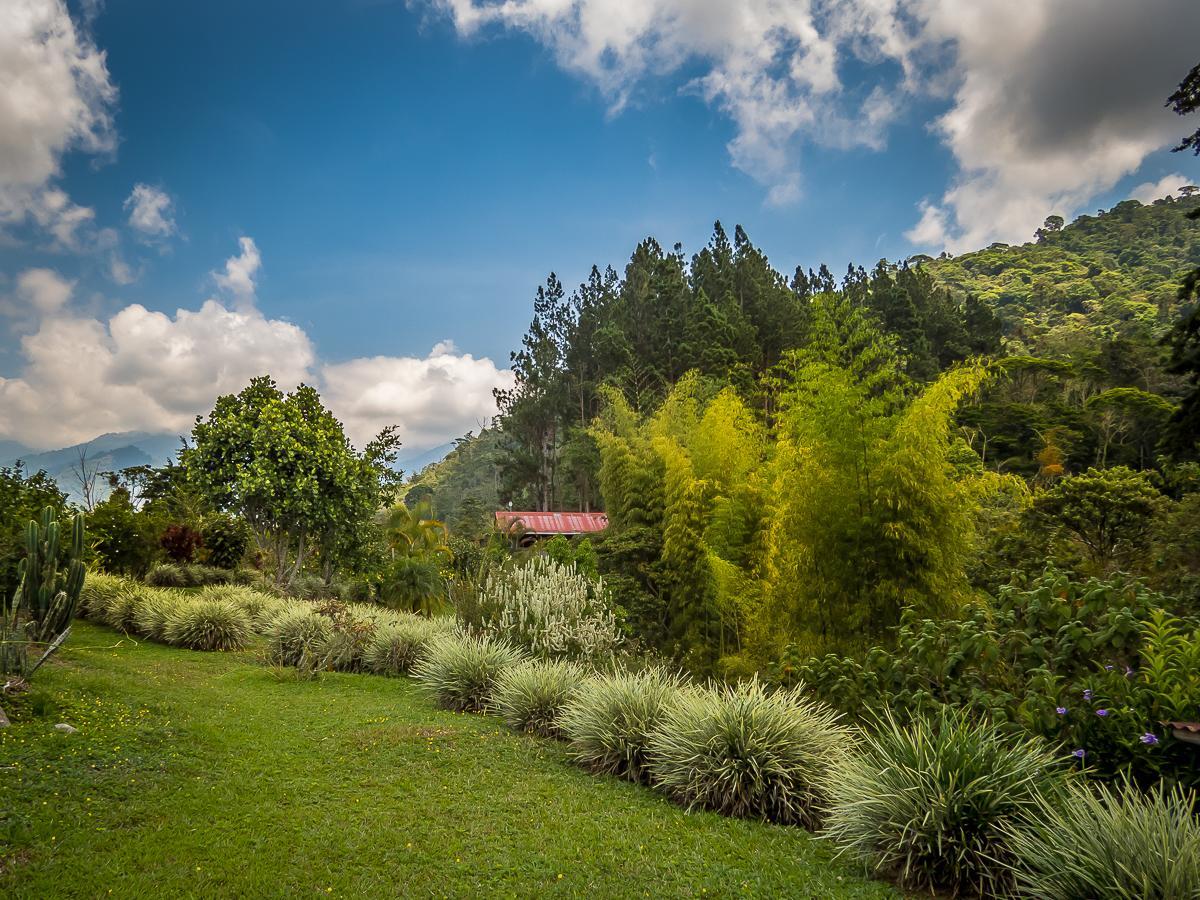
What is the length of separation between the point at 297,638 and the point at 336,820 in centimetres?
584

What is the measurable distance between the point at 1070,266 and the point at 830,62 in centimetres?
5991

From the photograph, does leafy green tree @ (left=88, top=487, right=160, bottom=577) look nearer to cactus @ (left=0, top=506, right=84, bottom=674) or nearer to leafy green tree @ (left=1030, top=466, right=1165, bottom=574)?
cactus @ (left=0, top=506, right=84, bottom=674)

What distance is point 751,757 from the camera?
13.1 feet

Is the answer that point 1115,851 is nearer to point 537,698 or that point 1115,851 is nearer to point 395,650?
point 537,698

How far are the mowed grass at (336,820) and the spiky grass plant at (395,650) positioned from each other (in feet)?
10.4

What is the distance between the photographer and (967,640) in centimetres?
399

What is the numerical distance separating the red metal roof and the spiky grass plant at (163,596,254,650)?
55.5 ft

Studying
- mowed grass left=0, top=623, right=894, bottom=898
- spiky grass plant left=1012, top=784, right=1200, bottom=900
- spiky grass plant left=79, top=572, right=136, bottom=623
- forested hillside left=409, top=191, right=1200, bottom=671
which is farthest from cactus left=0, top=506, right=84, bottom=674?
spiky grass plant left=1012, top=784, right=1200, bottom=900

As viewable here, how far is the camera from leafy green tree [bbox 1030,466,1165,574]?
955 cm

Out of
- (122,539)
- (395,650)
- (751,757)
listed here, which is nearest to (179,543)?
(122,539)

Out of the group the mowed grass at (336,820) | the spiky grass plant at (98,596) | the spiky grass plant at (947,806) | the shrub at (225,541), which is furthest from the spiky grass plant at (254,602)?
the spiky grass plant at (947,806)

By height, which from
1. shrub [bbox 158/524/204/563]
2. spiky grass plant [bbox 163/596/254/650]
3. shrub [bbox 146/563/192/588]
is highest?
shrub [bbox 158/524/204/563]

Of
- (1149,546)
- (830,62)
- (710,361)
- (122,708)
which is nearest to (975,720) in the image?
(122,708)

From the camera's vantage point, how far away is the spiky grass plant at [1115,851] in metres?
2.25
